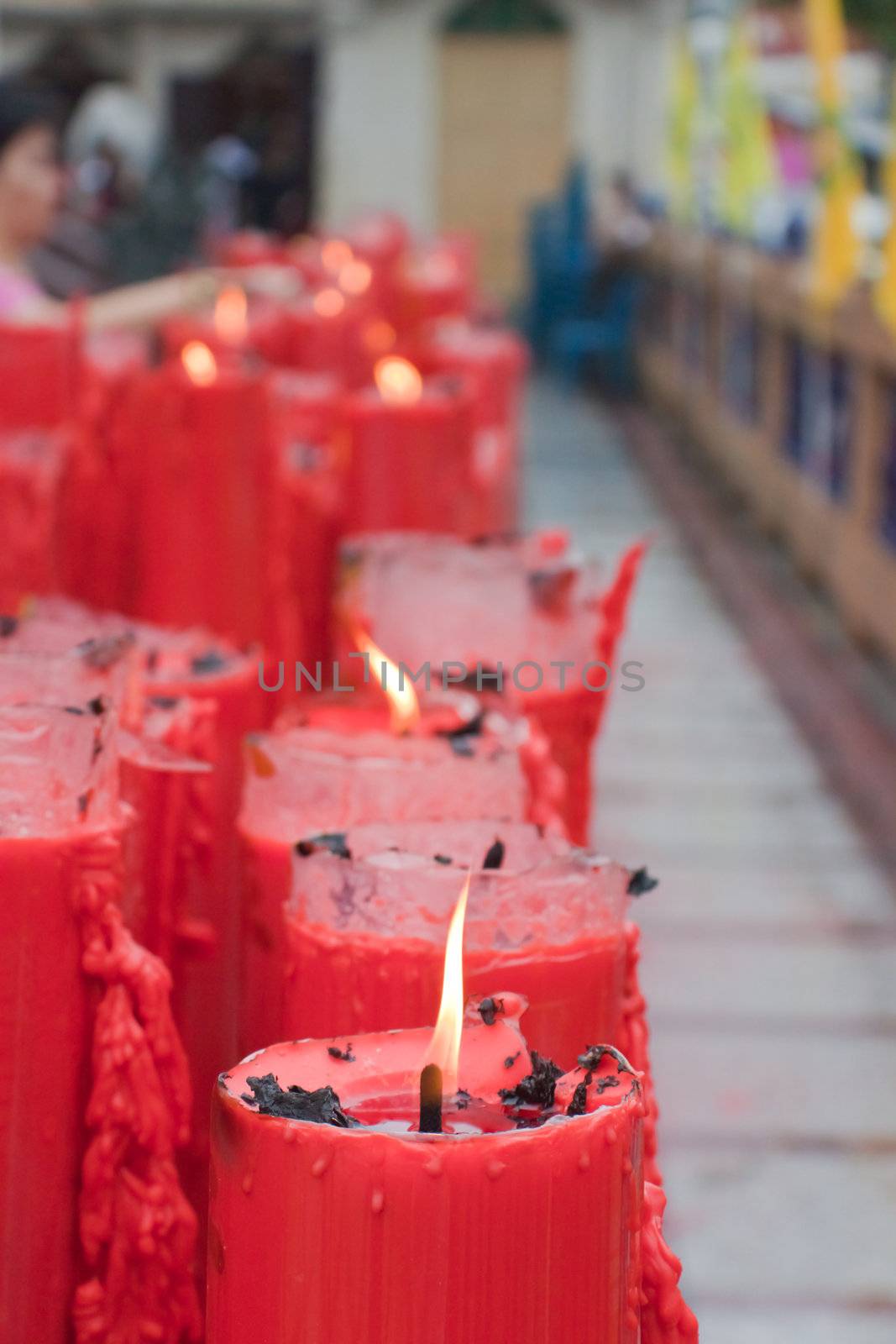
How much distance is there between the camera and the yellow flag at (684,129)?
4.68m

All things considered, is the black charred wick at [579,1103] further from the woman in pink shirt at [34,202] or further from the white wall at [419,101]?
the white wall at [419,101]

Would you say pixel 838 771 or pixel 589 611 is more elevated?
pixel 589 611

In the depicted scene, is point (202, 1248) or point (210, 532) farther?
point (210, 532)

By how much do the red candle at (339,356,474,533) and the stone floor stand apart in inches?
13.5

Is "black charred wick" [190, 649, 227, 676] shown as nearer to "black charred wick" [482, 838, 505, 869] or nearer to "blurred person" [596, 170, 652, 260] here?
"black charred wick" [482, 838, 505, 869]

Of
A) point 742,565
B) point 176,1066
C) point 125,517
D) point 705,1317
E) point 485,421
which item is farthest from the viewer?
point 742,565

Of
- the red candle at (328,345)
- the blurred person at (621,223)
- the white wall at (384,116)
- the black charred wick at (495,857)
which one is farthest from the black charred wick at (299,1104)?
the white wall at (384,116)

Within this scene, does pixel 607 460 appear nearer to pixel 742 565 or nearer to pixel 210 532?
pixel 742 565

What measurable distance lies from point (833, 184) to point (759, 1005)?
1792 mm

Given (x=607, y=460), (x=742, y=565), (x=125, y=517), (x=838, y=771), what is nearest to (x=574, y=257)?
(x=607, y=460)

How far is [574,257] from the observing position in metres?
6.76

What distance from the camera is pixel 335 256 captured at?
2900 mm

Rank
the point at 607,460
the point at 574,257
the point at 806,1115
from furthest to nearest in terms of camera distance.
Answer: the point at 574,257 → the point at 607,460 → the point at 806,1115

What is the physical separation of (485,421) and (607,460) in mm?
2446
